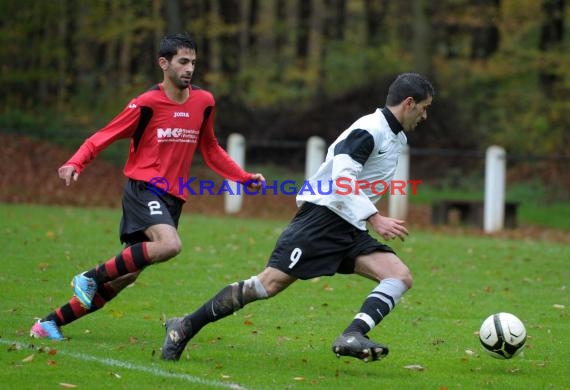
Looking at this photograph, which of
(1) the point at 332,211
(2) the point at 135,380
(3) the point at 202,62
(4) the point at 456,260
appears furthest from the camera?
(3) the point at 202,62

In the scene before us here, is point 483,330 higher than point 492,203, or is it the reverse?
point 492,203

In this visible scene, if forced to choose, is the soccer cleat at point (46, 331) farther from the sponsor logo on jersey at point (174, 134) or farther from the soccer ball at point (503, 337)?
the soccer ball at point (503, 337)

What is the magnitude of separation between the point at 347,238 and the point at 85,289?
1.92 meters

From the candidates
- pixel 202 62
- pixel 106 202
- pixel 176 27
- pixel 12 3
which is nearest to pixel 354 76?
pixel 202 62

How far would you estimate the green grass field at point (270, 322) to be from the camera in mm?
6594

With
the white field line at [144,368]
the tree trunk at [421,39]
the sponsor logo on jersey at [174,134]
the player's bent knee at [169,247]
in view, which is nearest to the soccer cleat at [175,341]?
the white field line at [144,368]

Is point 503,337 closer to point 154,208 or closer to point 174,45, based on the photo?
point 154,208

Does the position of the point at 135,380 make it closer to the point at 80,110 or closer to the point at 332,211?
the point at 332,211

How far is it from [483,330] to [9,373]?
303 cm

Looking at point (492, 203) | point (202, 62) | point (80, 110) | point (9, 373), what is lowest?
point (9, 373)

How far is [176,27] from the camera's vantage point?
28641 mm

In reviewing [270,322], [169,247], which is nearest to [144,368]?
[169,247]

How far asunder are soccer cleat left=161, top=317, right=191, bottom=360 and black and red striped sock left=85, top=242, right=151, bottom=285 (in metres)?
0.61

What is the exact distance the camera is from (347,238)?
22.5 ft
